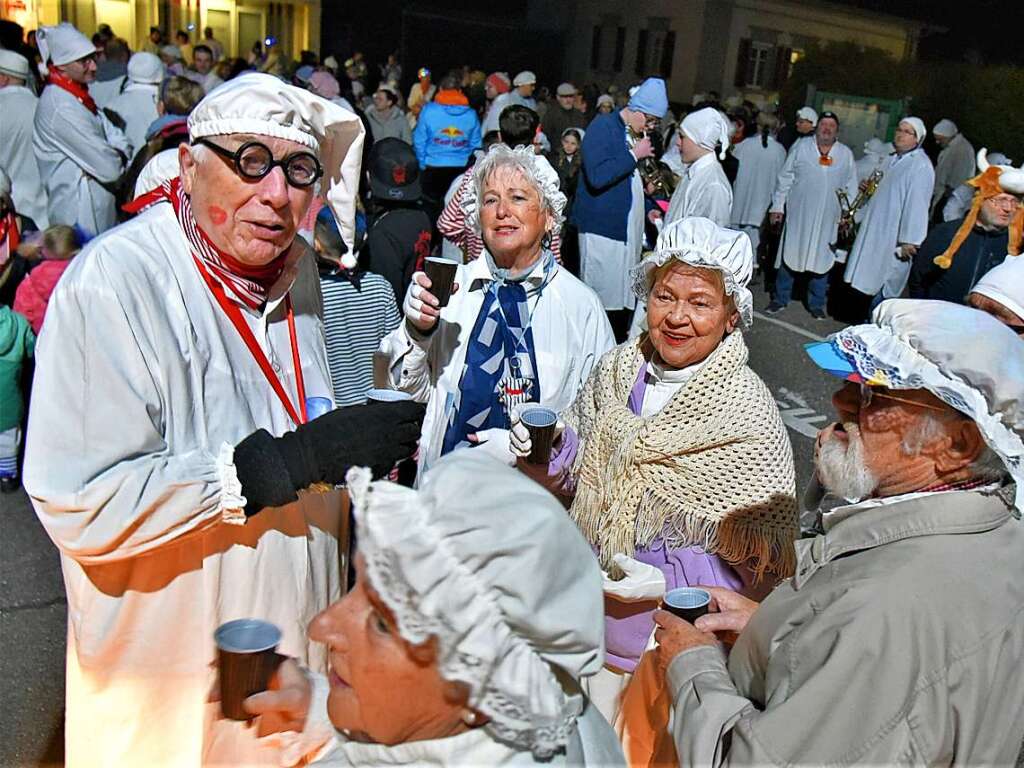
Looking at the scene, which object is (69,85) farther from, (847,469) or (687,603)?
(847,469)

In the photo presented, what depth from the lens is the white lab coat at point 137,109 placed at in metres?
9.80

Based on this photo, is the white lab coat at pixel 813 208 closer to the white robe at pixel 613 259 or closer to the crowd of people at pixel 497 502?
the white robe at pixel 613 259

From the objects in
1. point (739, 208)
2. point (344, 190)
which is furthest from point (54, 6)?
point (344, 190)

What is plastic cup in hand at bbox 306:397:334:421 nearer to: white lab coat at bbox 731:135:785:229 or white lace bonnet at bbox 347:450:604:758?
white lace bonnet at bbox 347:450:604:758

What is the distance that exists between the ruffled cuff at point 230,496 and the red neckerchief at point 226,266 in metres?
0.52

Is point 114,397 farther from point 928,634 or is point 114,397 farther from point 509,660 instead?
point 928,634

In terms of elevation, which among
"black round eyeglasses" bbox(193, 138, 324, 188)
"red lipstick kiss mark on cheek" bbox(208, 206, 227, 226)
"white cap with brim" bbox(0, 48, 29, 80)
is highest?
"white cap with brim" bbox(0, 48, 29, 80)

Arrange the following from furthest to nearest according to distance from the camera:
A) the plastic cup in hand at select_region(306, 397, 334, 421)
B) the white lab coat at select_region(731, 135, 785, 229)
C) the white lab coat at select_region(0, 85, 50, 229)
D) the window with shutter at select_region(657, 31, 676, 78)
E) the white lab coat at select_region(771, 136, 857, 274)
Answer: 1. the window with shutter at select_region(657, 31, 676, 78)
2. the white lab coat at select_region(731, 135, 785, 229)
3. the white lab coat at select_region(771, 136, 857, 274)
4. the white lab coat at select_region(0, 85, 50, 229)
5. the plastic cup in hand at select_region(306, 397, 334, 421)

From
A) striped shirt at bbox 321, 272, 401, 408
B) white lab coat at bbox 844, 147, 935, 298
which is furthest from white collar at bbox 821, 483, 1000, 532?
white lab coat at bbox 844, 147, 935, 298

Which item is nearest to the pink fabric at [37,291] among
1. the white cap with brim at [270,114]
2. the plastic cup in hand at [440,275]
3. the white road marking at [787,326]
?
the plastic cup in hand at [440,275]

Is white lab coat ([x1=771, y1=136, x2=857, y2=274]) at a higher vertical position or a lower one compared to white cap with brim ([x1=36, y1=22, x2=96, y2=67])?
lower

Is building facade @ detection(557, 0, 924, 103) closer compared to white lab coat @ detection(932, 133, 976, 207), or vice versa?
white lab coat @ detection(932, 133, 976, 207)

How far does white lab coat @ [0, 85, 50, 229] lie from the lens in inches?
314

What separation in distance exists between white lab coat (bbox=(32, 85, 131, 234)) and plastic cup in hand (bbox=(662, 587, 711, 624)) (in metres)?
6.77
